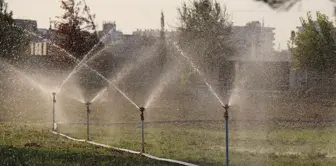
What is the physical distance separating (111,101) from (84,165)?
75.5 ft

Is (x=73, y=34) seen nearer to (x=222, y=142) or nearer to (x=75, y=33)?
(x=75, y=33)

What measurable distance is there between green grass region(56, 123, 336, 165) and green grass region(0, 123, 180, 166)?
1.09 m

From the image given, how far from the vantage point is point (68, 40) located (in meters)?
35.5

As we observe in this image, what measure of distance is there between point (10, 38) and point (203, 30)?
12859 millimetres

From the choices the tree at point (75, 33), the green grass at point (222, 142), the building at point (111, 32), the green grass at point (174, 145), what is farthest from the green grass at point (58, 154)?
the building at point (111, 32)

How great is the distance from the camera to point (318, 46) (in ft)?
145

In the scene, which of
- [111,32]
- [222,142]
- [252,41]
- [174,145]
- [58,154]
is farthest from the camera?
[252,41]

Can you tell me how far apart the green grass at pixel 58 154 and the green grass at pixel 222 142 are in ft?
3.57

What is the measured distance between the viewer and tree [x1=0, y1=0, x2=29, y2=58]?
128ft

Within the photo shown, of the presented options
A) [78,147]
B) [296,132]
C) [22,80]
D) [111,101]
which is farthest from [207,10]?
[78,147]

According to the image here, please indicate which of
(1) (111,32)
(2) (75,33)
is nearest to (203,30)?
(2) (75,33)

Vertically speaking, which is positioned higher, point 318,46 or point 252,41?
point 252,41

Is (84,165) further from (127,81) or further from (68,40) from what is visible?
(127,81)

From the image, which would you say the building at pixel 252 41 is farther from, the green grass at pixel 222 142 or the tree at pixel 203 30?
the green grass at pixel 222 142
